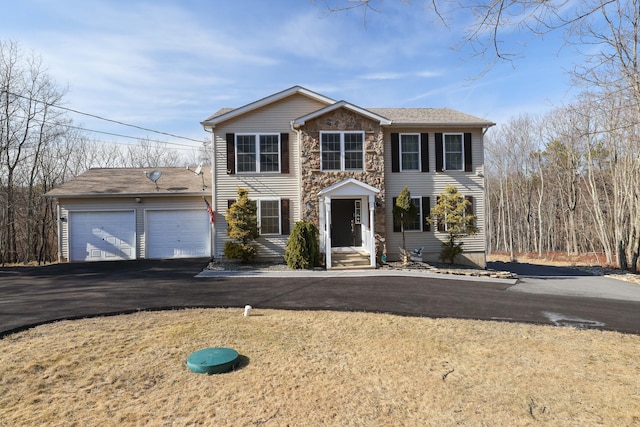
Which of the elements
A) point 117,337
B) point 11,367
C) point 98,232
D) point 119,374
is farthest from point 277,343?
point 98,232

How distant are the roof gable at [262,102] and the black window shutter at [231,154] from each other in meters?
0.72

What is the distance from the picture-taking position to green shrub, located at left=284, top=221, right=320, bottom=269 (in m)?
12.3

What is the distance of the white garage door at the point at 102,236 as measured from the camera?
579 inches

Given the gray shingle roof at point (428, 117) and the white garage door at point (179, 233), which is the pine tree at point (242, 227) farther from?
the gray shingle roof at point (428, 117)

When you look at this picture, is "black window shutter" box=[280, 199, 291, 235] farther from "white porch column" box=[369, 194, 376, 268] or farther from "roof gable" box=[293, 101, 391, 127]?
"white porch column" box=[369, 194, 376, 268]

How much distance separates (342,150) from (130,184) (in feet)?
32.6

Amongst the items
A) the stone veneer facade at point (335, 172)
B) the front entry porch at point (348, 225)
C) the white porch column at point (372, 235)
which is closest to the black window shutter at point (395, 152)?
the stone veneer facade at point (335, 172)

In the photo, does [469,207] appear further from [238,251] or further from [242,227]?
[238,251]

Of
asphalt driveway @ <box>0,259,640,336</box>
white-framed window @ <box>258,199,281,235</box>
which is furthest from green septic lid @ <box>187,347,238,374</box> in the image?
white-framed window @ <box>258,199,281,235</box>

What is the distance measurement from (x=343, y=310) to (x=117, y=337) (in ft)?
13.5

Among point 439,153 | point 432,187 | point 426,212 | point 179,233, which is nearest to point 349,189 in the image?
point 426,212

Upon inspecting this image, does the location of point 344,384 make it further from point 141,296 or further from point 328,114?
point 328,114

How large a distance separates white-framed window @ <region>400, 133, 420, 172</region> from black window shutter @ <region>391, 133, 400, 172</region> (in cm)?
18

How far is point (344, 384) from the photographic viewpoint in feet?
13.4
